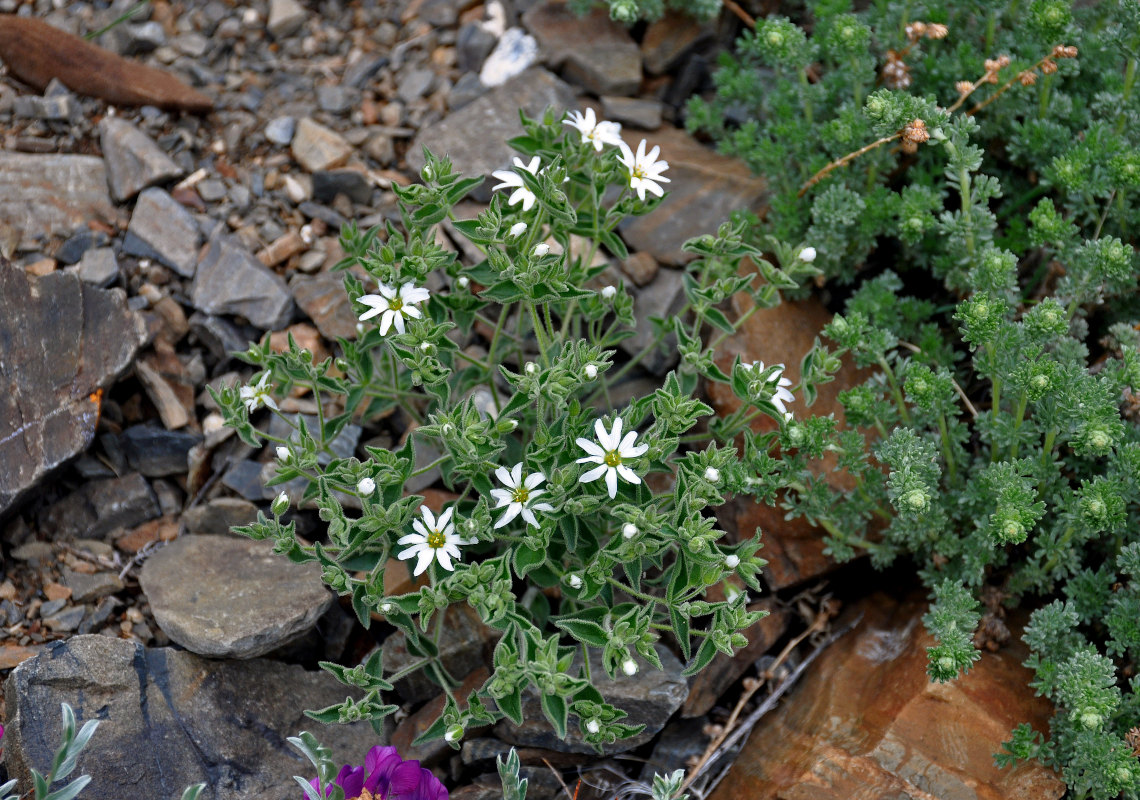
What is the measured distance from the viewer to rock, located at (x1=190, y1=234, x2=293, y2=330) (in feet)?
16.6

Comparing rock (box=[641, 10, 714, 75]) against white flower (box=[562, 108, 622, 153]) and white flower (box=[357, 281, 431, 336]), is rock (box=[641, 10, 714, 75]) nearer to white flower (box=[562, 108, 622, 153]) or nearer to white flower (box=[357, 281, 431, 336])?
white flower (box=[562, 108, 622, 153])

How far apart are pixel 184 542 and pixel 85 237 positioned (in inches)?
69.9

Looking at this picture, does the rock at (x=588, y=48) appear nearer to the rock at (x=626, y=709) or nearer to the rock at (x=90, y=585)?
the rock at (x=626, y=709)

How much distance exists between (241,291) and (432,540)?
213cm

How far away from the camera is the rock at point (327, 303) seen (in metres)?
5.05

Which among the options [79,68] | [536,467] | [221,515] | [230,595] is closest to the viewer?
[536,467]

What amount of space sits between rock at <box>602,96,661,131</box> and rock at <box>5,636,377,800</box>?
11.7 feet

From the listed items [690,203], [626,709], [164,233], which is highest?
[690,203]

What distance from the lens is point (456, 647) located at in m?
4.34

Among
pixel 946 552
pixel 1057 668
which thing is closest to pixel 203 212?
pixel 946 552

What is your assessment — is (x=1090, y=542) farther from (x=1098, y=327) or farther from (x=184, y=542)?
(x=184, y=542)

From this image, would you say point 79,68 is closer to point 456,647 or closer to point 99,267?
point 99,267

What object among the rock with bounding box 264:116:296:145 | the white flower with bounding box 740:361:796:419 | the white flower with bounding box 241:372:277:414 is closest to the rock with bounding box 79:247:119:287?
the rock with bounding box 264:116:296:145

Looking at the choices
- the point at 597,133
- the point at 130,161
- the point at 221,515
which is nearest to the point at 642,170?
the point at 597,133
